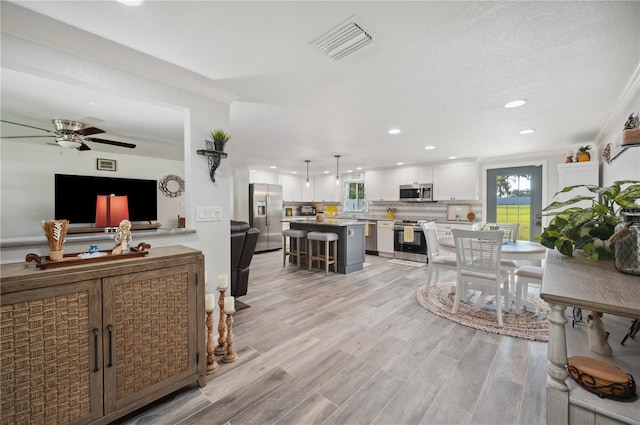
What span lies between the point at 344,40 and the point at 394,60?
0.44 meters

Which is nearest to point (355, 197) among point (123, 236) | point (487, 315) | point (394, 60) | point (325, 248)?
point (325, 248)

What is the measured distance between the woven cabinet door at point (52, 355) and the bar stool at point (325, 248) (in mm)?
3555

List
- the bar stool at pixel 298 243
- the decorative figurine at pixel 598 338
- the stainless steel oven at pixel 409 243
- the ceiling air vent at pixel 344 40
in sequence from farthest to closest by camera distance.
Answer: the stainless steel oven at pixel 409 243 → the bar stool at pixel 298 243 → the ceiling air vent at pixel 344 40 → the decorative figurine at pixel 598 338

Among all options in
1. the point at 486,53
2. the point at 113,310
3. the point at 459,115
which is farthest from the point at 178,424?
the point at 459,115

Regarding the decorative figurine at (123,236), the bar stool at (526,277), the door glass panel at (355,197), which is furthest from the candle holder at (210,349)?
the door glass panel at (355,197)

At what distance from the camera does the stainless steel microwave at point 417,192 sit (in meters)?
6.09

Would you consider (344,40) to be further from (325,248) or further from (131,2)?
(325,248)

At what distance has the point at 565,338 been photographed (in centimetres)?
93

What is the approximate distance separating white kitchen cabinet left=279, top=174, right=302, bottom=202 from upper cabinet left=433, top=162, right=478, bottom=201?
423cm

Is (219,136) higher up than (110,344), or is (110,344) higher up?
(219,136)

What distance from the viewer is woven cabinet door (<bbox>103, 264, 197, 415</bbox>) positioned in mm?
1389

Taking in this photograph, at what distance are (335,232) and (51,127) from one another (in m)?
4.43

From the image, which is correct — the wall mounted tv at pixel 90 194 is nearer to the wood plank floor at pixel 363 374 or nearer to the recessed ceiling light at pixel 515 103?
the wood plank floor at pixel 363 374

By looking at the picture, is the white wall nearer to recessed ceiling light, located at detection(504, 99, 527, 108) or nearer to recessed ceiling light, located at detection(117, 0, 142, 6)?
recessed ceiling light, located at detection(117, 0, 142, 6)
